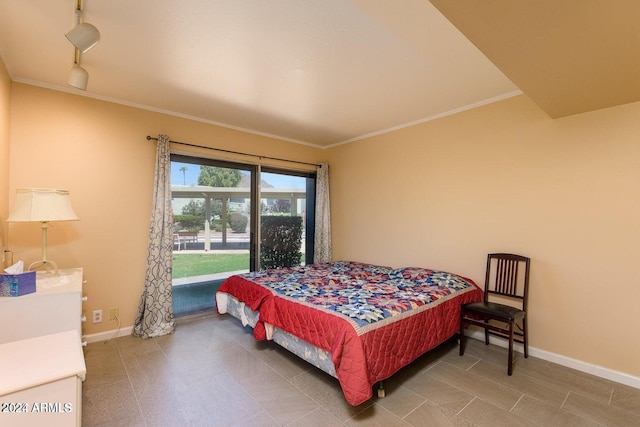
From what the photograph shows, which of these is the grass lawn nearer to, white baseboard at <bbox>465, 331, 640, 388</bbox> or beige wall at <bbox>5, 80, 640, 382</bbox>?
beige wall at <bbox>5, 80, 640, 382</bbox>

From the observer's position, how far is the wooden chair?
2.58 metres

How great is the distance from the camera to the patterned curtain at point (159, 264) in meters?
3.11

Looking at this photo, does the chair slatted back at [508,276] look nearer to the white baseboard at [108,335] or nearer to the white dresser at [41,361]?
the white dresser at [41,361]

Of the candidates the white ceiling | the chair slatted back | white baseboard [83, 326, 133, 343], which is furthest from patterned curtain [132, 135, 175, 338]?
the chair slatted back

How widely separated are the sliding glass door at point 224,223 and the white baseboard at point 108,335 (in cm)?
55

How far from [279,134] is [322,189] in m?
1.10

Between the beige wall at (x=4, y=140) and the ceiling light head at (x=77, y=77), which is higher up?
the ceiling light head at (x=77, y=77)

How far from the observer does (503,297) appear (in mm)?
2889

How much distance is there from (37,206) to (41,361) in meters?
1.42

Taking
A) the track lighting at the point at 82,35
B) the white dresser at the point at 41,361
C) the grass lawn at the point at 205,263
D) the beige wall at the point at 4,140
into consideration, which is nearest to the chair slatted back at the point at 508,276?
the grass lawn at the point at 205,263

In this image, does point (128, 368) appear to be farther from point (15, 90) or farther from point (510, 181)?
point (510, 181)

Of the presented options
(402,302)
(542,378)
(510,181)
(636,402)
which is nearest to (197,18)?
(402,302)

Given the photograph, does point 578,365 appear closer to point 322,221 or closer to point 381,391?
point 381,391

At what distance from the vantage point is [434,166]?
3.47m
